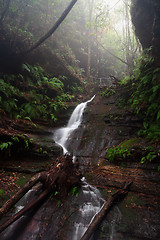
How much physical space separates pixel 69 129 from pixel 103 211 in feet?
19.4

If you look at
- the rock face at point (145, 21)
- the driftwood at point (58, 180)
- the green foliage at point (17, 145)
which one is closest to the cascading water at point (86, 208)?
the driftwood at point (58, 180)

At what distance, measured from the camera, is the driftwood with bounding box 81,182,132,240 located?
2229 mm

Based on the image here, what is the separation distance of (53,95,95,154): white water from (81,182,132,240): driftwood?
365cm

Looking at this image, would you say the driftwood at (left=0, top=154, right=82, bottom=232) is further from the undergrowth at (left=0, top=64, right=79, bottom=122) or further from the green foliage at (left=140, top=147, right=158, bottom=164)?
the undergrowth at (left=0, top=64, right=79, bottom=122)

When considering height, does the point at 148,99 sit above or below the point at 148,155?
above

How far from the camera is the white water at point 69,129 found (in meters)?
7.41

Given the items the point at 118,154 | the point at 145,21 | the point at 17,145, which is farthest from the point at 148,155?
the point at 145,21

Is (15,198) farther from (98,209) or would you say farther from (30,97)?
(30,97)

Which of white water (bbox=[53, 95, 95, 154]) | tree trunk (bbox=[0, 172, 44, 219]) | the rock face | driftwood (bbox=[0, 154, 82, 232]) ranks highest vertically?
the rock face

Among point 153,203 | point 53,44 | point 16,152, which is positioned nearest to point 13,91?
point 16,152

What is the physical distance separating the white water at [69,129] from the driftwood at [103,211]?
365cm

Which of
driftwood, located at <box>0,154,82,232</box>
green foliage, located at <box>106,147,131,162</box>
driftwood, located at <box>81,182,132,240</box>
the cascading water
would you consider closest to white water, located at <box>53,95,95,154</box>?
green foliage, located at <box>106,147,131,162</box>

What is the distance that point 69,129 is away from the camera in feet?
27.7

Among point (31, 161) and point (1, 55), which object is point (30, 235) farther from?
point (1, 55)
